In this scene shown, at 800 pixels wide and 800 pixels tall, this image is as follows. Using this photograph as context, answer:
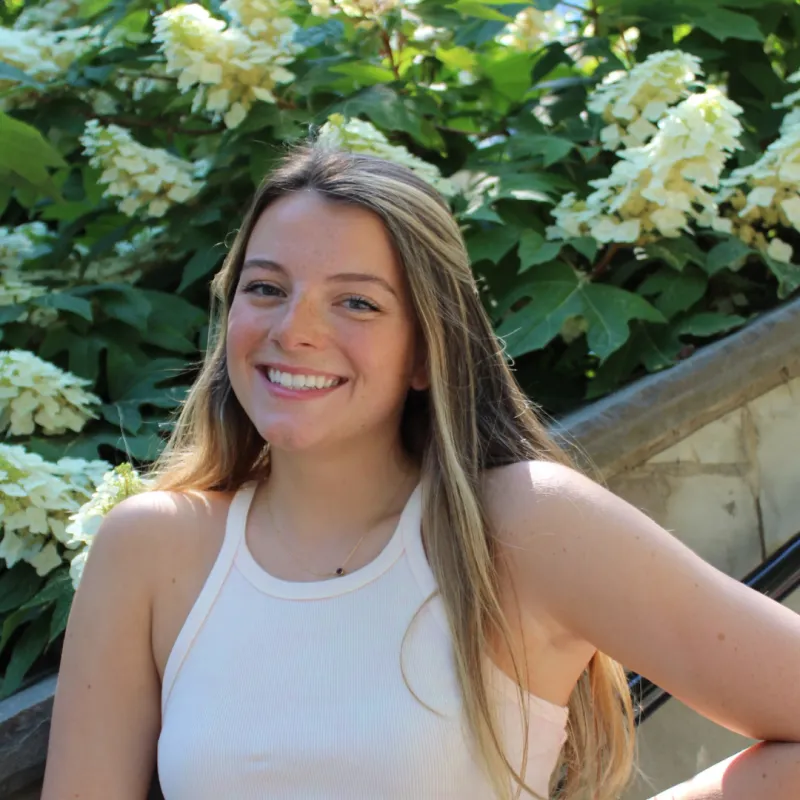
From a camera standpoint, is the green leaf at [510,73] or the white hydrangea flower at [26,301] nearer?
the white hydrangea flower at [26,301]

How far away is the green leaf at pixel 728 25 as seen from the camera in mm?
2783

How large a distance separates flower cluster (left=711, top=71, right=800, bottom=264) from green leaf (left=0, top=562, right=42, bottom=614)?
1.69m

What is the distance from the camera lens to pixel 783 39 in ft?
→ 10.0

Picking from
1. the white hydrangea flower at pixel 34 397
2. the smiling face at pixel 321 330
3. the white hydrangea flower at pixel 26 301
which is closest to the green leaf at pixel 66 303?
the white hydrangea flower at pixel 26 301

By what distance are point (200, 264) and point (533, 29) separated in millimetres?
1324

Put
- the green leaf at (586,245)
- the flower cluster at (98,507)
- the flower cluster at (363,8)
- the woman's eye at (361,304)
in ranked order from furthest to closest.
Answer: the flower cluster at (363,8) < the green leaf at (586,245) < the flower cluster at (98,507) < the woman's eye at (361,304)

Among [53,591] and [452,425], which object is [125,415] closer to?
[53,591]

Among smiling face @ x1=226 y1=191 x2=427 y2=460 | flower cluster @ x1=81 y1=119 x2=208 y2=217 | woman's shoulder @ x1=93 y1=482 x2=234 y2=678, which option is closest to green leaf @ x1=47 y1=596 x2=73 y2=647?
woman's shoulder @ x1=93 y1=482 x2=234 y2=678

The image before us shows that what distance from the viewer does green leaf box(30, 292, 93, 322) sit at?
2396 millimetres

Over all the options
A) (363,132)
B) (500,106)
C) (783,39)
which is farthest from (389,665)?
(783,39)

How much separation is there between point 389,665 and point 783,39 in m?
2.33

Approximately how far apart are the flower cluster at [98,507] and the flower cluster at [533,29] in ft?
6.41

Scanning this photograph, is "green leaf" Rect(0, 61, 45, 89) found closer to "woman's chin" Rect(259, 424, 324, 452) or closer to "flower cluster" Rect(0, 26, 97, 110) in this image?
"flower cluster" Rect(0, 26, 97, 110)

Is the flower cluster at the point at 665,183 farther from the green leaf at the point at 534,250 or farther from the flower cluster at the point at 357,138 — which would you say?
the flower cluster at the point at 357,138
